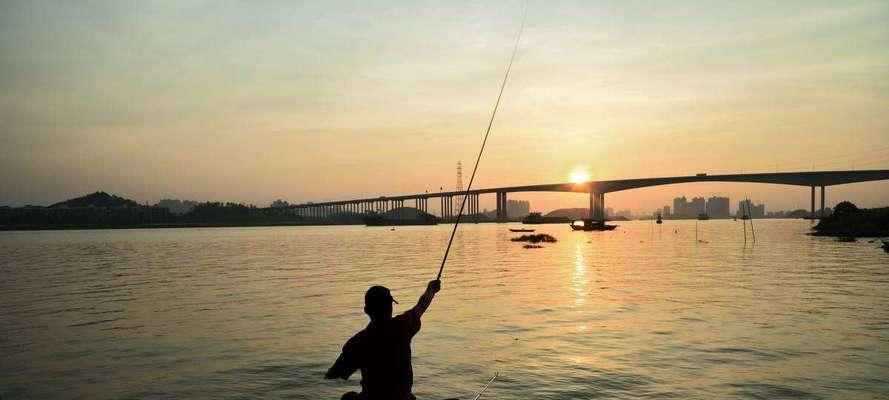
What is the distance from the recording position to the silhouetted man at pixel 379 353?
5.63 m

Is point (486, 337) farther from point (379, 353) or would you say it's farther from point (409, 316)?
point (379, 353)

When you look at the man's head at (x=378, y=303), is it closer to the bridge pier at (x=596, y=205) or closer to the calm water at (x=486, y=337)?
the calm water at (x=486, y=337)

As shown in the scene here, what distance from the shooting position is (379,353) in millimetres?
5695

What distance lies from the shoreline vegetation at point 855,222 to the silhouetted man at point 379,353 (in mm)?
84673

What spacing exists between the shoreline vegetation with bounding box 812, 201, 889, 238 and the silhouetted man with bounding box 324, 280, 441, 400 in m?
84.7

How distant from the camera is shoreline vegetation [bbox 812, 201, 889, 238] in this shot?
245 feet

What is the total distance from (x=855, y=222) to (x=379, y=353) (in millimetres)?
91062

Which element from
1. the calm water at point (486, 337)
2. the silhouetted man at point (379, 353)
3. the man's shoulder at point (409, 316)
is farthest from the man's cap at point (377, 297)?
the calm water at point (486, 337)

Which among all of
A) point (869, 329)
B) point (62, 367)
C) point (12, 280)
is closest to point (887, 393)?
point (869, 329)

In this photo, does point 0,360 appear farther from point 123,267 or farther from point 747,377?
point 123,267

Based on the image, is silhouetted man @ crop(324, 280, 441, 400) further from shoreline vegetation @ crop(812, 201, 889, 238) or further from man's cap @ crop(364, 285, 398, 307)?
shoreline vegetation @ crop(812, 201, 889, 238)

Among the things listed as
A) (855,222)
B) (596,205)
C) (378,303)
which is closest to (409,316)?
(378,303)

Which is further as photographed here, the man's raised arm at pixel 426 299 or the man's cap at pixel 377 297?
the man's raised arm at pixel 426 299

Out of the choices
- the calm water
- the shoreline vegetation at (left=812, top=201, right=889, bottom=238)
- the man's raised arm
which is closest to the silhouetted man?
the man's raised arm
